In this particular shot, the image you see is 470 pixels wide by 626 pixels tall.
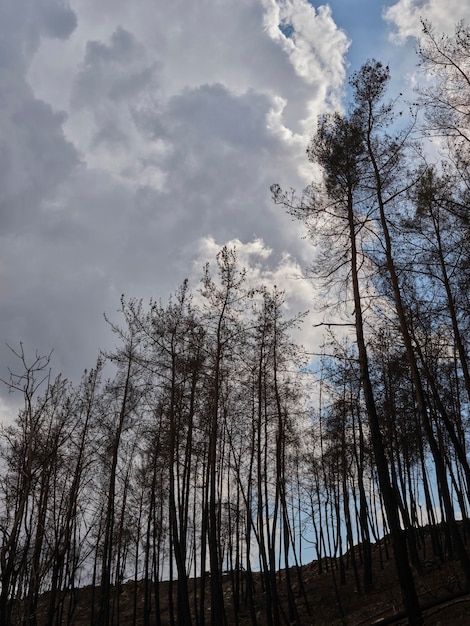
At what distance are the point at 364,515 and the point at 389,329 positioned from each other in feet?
39.5

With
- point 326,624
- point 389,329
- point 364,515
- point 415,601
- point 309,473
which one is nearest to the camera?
point 415,601

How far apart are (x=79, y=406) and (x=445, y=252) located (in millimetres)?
13427

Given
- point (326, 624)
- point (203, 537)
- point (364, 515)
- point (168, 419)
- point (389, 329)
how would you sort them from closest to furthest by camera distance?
point (389, 329) < point (168, 419) < point (326, 624) < point (203, 537) < point (364, 515)

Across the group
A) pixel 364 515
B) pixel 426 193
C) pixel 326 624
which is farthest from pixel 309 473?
pixel 426 193

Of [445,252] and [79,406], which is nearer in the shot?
[445,252]

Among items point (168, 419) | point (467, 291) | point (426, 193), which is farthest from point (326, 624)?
point (426, 193)

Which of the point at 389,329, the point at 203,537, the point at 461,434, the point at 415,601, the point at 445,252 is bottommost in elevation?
the point at 415,601

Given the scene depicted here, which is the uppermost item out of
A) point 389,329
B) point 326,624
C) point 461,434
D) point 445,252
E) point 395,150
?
point 395,150

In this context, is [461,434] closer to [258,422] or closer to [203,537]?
[258,422]

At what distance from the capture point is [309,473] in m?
25.4

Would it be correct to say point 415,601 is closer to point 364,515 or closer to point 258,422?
point 258,422

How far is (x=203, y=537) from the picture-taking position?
60.6ft

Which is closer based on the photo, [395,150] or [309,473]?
[395,150]

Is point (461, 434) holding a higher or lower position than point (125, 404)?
lower
